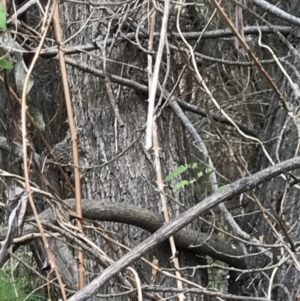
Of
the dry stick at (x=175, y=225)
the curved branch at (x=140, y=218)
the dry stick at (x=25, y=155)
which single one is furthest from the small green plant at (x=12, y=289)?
the dry stick at (x=175, y=225)

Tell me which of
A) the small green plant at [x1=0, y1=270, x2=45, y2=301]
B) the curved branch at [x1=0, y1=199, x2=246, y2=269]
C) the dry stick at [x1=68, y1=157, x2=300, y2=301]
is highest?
the dry stick at [x1=68, y1=157, x2=300, y2=301]

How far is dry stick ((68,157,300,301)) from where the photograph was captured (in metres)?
0.93

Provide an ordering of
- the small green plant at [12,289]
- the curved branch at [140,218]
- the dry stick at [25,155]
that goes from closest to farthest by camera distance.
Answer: the dry stick at [25,155] → the curved branch at [140,218] → the small green plant at [12,289]

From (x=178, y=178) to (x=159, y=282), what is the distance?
371 mm

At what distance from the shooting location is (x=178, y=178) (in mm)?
2234

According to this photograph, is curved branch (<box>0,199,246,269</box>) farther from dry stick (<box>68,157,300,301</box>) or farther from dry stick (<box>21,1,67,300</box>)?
dry stick (<box>68,157,300,301</box>)

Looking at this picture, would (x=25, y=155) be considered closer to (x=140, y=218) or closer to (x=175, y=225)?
(x=175, y=225)

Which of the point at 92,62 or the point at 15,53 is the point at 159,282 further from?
the point at 15,53

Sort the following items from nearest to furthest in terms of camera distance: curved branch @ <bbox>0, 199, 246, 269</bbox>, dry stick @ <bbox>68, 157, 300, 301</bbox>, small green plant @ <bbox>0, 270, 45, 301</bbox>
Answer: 1. dry stick @ <bbox>68, 157, 300, 301</bbox>
2. curved branch @ <bbox>0, 199, 246, 269</bbox>
3. small green plant @ <bbox>0, 270, 45, 301</bbox>

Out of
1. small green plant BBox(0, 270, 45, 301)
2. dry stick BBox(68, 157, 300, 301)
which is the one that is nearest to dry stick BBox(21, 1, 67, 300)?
dry stick BBox(68, 157, 300, 301)

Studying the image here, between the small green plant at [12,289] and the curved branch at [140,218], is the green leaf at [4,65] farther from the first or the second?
the small green plant at [12,289]

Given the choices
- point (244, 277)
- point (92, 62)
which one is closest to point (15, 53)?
point (92, 62)

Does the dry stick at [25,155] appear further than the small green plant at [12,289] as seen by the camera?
No

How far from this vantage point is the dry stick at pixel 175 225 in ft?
3.05
